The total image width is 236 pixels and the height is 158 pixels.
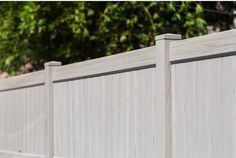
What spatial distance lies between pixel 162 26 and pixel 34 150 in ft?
20.5

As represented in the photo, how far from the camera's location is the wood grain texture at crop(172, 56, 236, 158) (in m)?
3.56

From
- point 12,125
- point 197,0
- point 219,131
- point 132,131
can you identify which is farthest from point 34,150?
point 197,0

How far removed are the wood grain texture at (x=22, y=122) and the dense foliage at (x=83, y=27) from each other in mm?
3743

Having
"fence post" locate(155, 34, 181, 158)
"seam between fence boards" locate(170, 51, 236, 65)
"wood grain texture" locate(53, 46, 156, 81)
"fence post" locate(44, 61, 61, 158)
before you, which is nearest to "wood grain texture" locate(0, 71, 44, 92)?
"fence post" locate(44, 61, 61, 158)

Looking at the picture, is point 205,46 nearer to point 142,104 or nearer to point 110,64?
point 142,104

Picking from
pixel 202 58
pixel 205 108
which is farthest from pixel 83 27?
pixel 205 108

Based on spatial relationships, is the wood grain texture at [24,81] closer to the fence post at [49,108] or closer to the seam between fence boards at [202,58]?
the fence post at [49,108]

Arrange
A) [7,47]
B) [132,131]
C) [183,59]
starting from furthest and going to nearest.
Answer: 1. [7,47]
2. [132,131]
3. [183,59]

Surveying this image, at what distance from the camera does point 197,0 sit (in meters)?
12.6

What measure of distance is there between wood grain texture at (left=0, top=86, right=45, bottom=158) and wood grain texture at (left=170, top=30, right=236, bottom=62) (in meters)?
3.25

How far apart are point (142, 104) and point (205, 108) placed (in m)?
→ 0.97

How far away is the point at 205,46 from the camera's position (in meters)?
3.85

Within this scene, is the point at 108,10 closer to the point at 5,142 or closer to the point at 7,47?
the point at 7,47

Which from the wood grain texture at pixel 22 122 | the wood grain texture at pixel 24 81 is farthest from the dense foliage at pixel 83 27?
the wood grain texture at pixel 22 122
